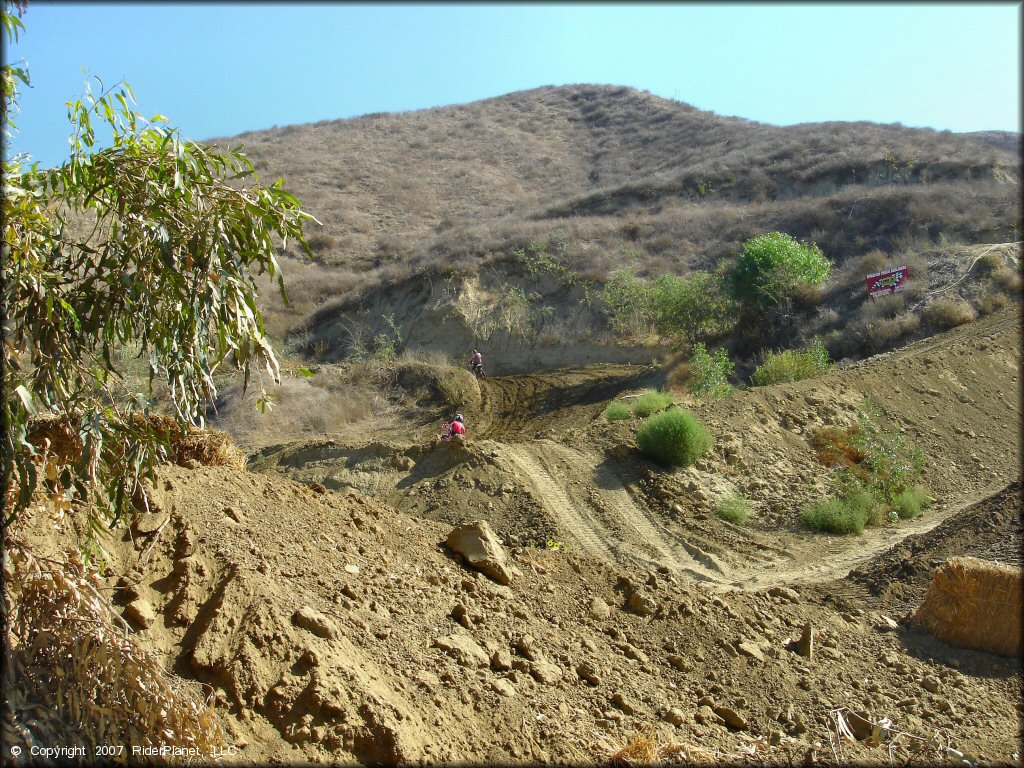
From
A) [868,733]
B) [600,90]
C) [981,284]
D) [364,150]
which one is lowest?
[868,733]

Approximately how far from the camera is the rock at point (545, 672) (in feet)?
17.7

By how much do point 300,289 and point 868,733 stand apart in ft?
107

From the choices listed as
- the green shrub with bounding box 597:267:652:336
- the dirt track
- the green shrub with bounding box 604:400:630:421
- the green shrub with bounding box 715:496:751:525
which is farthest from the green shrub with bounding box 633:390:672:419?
the green shrub with bounding box 597:267:652:336

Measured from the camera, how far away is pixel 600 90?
73875 mm

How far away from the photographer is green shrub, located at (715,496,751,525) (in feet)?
36.6

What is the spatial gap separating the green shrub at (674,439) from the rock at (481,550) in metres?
5.58

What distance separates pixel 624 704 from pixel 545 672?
1.88ft

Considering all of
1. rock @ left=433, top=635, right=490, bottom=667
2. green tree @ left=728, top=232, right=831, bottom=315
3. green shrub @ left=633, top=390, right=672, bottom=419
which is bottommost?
rock @ left=433, top=635, right=490, bottom=667

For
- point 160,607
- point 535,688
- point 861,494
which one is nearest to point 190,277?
point 160,607

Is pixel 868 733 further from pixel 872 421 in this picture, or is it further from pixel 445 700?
pixel 872 421

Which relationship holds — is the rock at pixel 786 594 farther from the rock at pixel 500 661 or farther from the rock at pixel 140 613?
the rock at pixel 140 613

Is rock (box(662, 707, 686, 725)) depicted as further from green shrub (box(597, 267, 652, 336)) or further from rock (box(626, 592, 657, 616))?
green shrub (box(597, 267, 652, 336))

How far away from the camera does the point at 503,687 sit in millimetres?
5137

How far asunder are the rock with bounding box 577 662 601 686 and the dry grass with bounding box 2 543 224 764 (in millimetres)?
2549
